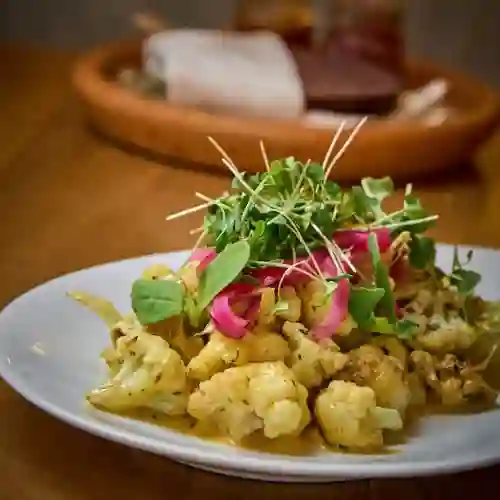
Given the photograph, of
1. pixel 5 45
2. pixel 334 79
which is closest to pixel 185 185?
pixel 334 79

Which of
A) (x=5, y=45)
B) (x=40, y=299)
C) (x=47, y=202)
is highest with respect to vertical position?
(x=40, y=299)

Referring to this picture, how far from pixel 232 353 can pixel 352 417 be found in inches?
2.7

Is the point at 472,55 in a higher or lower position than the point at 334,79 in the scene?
lower

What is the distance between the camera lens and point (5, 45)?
161 cm

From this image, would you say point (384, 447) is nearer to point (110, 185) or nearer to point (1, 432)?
point (1, 432)

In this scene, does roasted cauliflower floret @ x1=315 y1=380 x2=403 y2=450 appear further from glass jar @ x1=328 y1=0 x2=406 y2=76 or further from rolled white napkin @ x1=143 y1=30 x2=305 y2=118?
glass jar @ x1=328 y1=0 x2=406 y2=76

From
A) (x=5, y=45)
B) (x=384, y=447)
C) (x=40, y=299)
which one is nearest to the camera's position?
(x=384, y=447)

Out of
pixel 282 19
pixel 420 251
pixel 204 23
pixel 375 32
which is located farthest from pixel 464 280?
pixel 204 23

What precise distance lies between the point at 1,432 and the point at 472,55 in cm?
132

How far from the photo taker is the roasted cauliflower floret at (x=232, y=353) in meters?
0.52

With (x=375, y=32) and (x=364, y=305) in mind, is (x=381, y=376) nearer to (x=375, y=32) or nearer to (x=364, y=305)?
(x=364, y=305)

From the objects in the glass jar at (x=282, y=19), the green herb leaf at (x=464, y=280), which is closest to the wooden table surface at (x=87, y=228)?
the green herb leaf at (x=464, y=280)

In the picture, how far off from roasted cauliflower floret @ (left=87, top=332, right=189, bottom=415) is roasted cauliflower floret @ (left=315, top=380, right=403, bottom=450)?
7 centimetres

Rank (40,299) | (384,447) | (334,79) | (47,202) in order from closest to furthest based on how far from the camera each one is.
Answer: (384,447)
(40,299)
(47,202)
(334,79)
